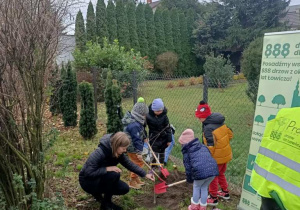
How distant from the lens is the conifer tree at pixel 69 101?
26.2 ft

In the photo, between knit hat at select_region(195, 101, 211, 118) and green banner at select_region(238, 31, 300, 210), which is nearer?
green banner at select_region(238, 31, 300, 210)

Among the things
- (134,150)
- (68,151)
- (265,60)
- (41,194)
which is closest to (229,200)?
(134,150)

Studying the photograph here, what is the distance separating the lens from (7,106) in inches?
106

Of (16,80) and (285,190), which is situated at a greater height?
(16,80)

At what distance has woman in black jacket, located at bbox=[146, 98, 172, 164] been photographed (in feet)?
15.9

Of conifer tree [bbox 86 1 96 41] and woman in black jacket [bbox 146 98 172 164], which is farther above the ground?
conifer tree [bbox 86 1 96 41]

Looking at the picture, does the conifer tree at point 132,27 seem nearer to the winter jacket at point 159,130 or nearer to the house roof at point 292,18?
the house roof at point 292,18

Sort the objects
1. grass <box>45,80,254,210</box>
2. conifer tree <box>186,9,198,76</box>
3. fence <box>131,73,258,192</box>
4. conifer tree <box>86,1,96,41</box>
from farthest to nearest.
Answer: conifer tree <box>186,9,198,76</box>
conifer tree <box>86,1,96,41</box>
fence <box>131,73,258,192</box>
grass <box>45,80,254,210</box>

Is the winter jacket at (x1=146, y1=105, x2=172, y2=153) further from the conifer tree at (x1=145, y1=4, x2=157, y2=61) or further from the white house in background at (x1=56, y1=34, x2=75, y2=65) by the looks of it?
the conifer tree at (x1=145, y1=4, x2=157, y2=61)

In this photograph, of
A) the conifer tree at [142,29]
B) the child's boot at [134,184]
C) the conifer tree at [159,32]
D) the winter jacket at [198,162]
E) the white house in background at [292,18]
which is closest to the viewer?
the winter jacket at [198,162]

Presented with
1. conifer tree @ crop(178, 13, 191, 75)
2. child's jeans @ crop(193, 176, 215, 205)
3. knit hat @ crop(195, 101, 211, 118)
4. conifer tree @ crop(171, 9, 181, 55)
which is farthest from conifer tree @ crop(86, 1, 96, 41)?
child's jeans @ crop(193, 176, 215, 205)

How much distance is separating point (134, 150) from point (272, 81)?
2.25 m

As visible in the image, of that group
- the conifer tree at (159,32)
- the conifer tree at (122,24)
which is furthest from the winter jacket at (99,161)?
the conifer tree at (159,32)

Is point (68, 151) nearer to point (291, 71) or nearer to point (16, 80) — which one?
point (16, 80)
